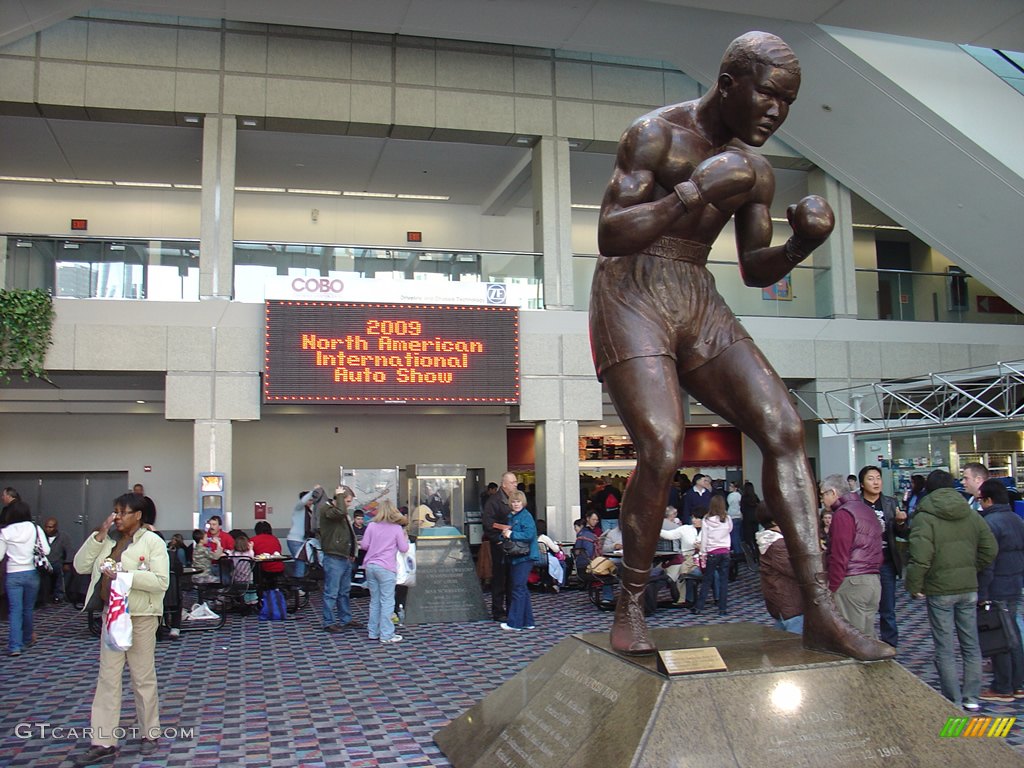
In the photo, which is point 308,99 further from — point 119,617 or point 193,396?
point 119,617

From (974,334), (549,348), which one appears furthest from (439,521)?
(974,334)

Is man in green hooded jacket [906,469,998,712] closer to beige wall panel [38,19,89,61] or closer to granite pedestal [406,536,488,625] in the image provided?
granite pedestal [406,536,488,625]

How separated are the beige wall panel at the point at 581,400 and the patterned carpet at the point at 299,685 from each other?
4.41 meters

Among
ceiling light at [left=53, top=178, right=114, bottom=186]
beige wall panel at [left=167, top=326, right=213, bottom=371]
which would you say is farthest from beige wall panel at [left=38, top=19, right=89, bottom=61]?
beige wall panel at [left=167, top=326, right=213, bottom=371]

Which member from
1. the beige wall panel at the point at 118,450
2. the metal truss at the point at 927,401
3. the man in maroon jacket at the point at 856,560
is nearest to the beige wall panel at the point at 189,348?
the beige wall panel at the point at 118,450

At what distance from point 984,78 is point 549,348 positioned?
23.5 ft

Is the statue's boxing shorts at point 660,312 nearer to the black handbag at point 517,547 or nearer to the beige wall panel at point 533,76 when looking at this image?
the black handbag at point 517,547

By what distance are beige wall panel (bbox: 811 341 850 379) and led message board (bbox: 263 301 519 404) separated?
554cm

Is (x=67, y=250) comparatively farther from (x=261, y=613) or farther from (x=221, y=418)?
(x=261, y=613)

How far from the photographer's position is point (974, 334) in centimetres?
1638

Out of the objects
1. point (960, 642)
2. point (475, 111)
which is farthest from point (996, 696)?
point (475, 111)

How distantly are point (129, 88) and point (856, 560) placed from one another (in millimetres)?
12296

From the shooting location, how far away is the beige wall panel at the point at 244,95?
1373 cm

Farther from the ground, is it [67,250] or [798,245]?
[67,250]
